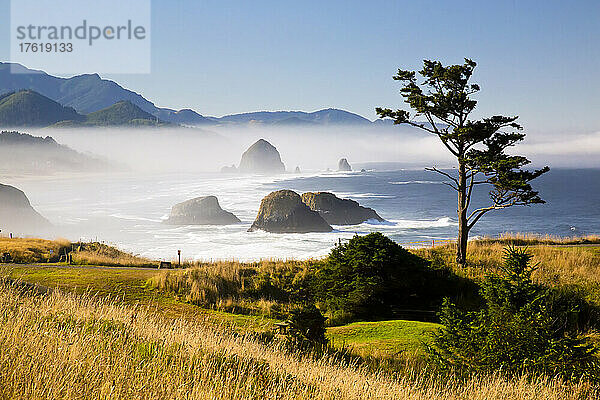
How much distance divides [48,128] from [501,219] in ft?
568

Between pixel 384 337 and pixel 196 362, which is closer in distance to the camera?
pixel 196 362

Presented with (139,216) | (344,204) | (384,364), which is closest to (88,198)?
(139,216)

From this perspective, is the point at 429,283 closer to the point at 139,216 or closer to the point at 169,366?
the point at 169,366

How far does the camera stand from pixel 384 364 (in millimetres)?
8922

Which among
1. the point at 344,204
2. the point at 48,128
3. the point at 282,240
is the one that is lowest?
the point at 282,240

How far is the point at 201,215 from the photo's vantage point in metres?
82.7

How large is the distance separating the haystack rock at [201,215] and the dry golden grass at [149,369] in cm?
7537

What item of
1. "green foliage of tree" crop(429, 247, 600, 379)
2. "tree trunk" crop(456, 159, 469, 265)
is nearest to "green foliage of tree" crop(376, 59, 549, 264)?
"tree trunk" crop(456, 159, 469, 265)

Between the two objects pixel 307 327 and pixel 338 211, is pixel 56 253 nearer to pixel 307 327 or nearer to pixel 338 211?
pixel 307 327

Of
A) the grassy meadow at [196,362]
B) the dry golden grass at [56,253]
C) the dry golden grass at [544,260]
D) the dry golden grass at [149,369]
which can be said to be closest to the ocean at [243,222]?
the dry golden grass at [56,253]

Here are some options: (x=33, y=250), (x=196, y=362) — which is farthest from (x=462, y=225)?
(x=33, y=250)

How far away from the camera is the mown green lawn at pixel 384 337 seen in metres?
10.3

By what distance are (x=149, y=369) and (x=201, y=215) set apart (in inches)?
3133

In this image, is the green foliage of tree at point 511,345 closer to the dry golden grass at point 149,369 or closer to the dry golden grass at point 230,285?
the dry golden grass at point 149,369
